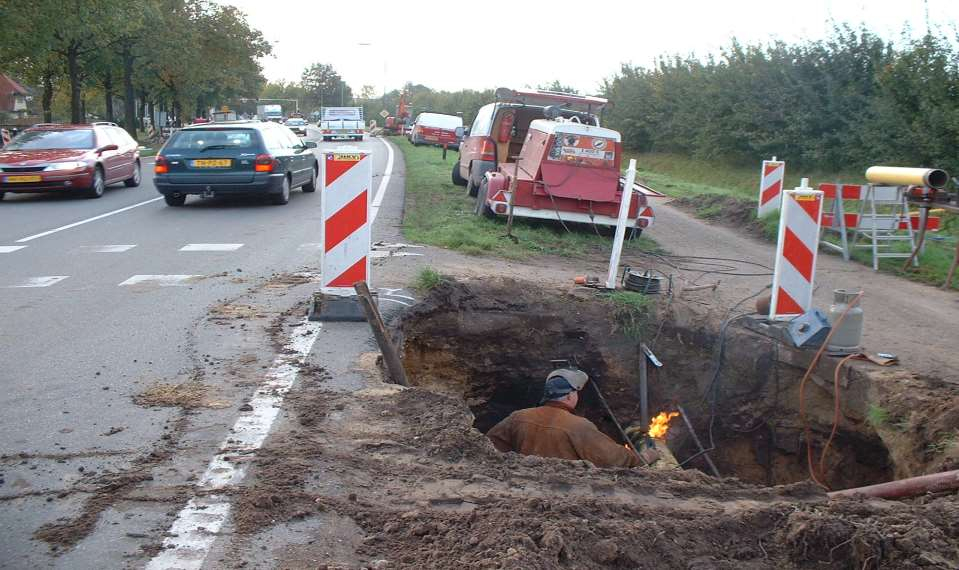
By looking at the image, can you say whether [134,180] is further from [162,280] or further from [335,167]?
[335,167]

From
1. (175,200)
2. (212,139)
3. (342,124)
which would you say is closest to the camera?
(212,139)

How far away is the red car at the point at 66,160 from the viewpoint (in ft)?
53.9

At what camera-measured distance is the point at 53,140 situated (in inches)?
698

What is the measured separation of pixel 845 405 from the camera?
21.6 feet

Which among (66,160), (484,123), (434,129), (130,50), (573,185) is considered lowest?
(66,160)

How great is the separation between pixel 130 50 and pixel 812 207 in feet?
135

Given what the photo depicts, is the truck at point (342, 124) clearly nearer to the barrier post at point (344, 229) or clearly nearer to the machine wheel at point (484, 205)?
the machine wheel at point (484, 205)

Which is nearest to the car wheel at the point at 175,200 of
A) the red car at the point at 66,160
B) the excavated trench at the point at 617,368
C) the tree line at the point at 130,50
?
the red car at the point at 66,160

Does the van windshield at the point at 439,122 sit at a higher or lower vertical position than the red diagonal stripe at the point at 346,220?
higher

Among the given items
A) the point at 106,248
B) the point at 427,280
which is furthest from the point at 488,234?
the point at 106,248

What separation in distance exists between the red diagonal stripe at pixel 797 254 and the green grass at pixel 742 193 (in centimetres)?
410

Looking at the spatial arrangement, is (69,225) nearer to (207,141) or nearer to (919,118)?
(207,141)

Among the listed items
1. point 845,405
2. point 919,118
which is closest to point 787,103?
point 919,118

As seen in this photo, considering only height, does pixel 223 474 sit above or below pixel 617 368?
above
